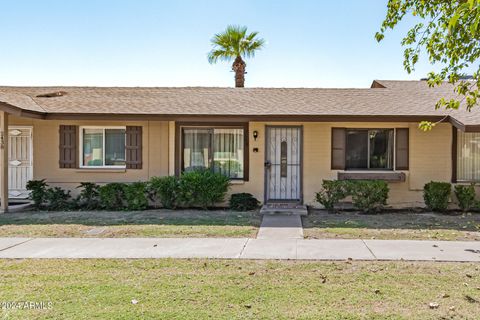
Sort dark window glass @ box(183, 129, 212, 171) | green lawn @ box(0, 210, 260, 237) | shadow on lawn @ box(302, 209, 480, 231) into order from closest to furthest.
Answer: green lawn @ box(0, 210, 260, 237) → shadow on lawn @ box(302, 209, 480, 231) → dark window glass @ box(183, 129, 212, 171)

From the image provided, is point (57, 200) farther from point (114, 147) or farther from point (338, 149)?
point (338, 149)

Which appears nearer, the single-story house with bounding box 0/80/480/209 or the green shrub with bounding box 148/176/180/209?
the green shrub with bounding box 148/176/180/209

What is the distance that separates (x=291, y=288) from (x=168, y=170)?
7.54m

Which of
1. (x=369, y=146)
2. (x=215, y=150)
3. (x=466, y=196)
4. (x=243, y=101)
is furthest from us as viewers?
(x=243, y=101)

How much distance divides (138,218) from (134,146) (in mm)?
2721

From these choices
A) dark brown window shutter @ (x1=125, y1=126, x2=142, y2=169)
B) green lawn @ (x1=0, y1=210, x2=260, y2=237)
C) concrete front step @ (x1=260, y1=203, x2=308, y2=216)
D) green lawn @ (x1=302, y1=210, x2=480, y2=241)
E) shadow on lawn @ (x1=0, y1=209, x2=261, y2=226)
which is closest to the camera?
green lawn @ (x1=302, y1=210, x2=480, y2=241)

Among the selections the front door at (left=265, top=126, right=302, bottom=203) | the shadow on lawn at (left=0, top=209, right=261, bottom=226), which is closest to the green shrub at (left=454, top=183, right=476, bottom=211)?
the front door at (left=265, top=126, right=302, bottom=203)

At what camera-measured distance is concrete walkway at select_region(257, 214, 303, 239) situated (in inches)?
303

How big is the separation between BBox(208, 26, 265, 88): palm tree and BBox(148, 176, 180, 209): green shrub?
1019 centimetres

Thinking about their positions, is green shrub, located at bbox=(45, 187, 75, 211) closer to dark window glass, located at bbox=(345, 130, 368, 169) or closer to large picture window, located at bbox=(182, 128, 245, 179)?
large picture window, located at bbox=(182, 128, 245, 179)

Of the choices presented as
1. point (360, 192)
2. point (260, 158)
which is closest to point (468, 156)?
point (360, 192)

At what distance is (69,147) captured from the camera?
38.3ft

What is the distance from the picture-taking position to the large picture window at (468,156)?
11086mm

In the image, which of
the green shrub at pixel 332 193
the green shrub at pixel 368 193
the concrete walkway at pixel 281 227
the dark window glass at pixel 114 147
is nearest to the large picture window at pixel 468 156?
the green shrub at pixel 368 193
